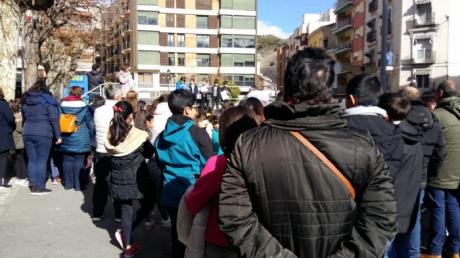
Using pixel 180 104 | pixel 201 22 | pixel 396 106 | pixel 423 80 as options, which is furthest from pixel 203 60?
pixel 396 106

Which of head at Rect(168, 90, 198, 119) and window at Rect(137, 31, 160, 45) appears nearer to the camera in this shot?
head at Rect(168, 90, 198, 119)

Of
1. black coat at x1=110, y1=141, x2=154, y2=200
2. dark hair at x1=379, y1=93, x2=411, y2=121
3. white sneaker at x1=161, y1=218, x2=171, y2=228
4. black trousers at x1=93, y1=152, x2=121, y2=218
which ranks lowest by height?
white sneaker at x1=161, y1=218, x2=171, y2=228

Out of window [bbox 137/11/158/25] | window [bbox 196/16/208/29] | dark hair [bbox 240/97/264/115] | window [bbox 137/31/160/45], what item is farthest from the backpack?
window [bbox 196/16/208/29]

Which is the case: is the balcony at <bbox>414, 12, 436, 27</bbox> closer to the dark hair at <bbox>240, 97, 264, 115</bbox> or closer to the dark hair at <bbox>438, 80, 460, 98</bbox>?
the dark hair at <bbox>438, 80, 460, 98</bbox>

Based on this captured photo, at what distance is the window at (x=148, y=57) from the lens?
Answer: 62281 mm

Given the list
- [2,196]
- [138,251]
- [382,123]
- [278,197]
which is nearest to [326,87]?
[278,197]

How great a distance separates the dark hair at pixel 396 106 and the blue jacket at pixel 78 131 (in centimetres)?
593

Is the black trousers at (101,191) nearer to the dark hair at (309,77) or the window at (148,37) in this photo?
the dark hair at (309,77)

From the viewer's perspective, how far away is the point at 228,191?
2.24 meters

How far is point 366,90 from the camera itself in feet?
11.8

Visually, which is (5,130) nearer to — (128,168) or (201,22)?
(128,168)

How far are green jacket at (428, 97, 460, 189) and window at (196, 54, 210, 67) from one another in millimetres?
61693

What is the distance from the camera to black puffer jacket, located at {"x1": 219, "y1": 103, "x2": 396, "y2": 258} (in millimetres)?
A: 2186

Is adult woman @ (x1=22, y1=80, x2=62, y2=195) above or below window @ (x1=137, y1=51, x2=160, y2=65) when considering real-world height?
below
